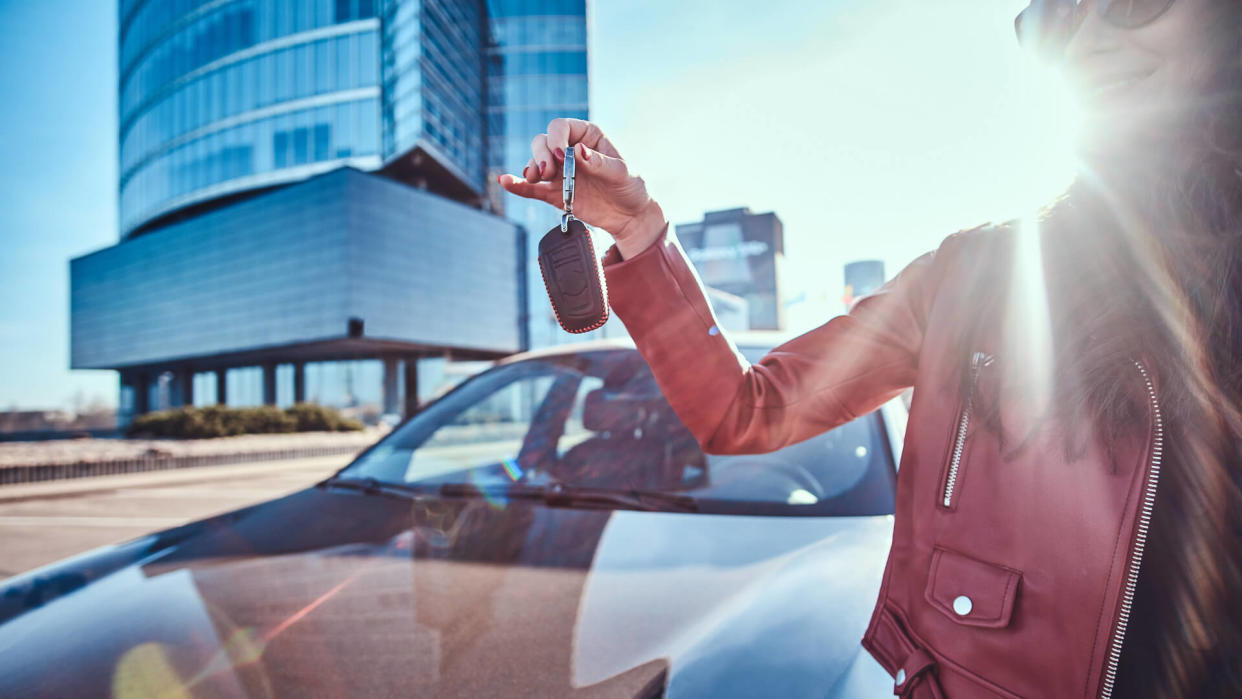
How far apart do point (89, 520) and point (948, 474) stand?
28.7ft

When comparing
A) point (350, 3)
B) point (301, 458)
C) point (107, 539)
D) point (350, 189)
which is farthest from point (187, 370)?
point (107, 539)

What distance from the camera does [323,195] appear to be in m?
31.3

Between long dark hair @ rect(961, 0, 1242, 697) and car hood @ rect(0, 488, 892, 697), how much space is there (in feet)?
1.39

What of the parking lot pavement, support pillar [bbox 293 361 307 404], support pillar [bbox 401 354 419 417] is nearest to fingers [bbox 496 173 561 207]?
the parking lot pavement

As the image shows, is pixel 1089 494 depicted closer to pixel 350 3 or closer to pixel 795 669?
pixel 795 669

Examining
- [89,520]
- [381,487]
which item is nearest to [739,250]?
[89,520]

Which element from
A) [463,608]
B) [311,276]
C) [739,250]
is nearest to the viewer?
[463,608]

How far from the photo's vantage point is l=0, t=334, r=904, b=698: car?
107cm

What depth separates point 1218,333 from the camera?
27.0 inches

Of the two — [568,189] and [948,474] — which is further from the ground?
[568,189]

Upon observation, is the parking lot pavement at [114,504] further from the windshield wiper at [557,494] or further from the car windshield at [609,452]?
the windshield wiper at [557,494]

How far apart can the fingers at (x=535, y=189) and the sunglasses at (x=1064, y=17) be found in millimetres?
692

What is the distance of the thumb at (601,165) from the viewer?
3.07 feet

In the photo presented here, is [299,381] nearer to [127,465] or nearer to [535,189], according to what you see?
[127,465]
